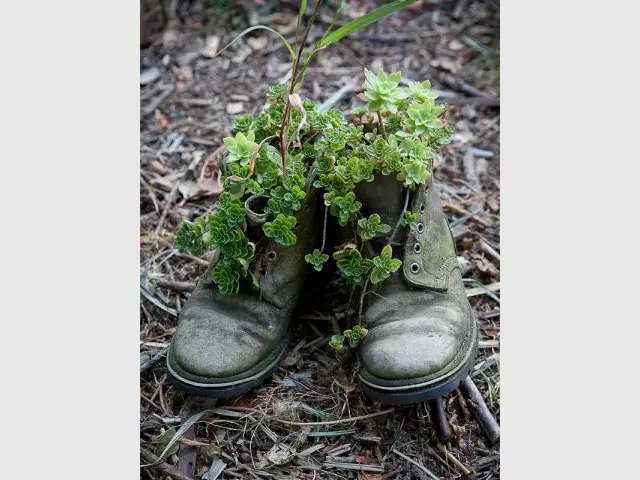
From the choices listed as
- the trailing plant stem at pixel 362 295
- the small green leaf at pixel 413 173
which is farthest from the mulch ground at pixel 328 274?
the small green leaf at pixel 413 173

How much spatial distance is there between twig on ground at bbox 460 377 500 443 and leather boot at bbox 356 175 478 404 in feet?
0.29

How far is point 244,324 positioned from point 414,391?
0.36 m

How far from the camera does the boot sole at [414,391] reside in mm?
1312

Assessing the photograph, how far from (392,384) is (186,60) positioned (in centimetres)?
147

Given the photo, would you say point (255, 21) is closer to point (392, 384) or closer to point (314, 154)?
point (314, 154)

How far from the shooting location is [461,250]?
1811 mm

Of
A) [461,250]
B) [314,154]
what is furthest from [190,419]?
[461,250]

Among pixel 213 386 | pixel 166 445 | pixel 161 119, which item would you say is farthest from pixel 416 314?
pixel 161 119

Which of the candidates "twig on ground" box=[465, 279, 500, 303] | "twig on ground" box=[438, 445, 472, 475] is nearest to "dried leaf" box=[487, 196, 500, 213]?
"twig on ground" box=[465, 279, 500, 303]

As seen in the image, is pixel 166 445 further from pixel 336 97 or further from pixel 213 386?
pixel 336 97

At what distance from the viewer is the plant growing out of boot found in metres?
1.36

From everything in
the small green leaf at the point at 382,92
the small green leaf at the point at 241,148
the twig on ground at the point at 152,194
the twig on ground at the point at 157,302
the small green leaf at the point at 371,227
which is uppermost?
the small green leaf at the point at 382,92

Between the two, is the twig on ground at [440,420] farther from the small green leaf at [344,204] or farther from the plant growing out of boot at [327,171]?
the small green leaf at [344,204]

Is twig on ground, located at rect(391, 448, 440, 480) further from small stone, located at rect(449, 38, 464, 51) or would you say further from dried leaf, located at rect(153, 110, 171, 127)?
small stone, located at rect(449, 38, 464, 51)
